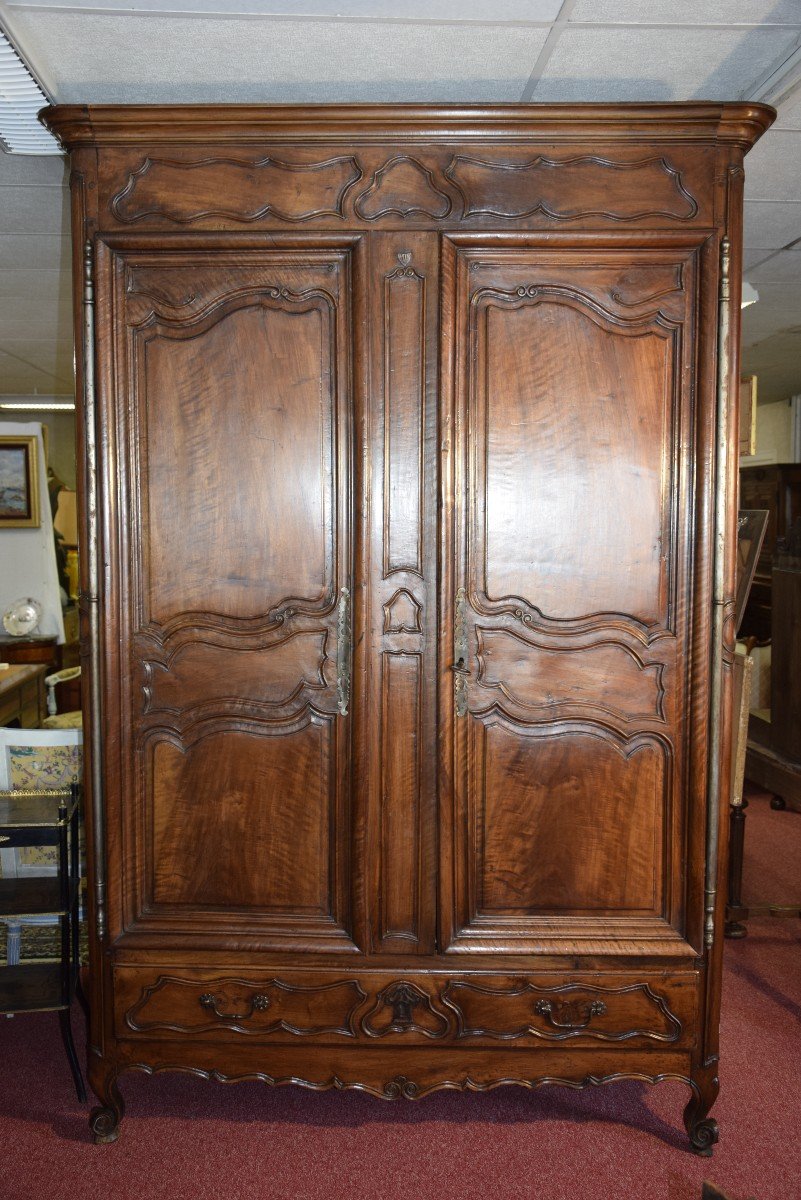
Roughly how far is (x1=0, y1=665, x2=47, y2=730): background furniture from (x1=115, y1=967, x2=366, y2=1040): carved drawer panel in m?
2.91

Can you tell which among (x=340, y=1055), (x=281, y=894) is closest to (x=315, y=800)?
(x=281, y=894)

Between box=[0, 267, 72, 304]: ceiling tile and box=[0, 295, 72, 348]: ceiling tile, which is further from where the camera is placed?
box=[0, 295, 72, 348]: ceiling tile

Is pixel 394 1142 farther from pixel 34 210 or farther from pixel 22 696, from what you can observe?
pixel 22 696

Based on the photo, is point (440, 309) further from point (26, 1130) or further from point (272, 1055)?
point (26, 1130)

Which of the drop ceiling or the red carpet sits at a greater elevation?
the drop ceiling

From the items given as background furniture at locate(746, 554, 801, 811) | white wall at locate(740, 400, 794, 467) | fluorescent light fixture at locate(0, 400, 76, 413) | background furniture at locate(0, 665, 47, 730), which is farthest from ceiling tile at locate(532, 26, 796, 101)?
fluorescent light fixture at locate(0, 400, 76, 413)

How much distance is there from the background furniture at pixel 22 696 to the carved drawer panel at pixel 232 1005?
2.91 meters

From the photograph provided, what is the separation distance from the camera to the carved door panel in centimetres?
211

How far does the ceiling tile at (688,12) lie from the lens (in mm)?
1817

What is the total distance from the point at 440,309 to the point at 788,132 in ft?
3.77

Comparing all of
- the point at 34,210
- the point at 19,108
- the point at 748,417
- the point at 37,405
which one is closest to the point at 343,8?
the point at 19,108

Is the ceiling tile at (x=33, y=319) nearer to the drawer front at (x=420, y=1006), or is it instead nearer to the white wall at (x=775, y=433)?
the drawer front at (x=420, y=1006)

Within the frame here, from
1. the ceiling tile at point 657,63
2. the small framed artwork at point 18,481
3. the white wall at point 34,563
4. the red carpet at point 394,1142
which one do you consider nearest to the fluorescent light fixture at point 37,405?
the white wall at point 34,563

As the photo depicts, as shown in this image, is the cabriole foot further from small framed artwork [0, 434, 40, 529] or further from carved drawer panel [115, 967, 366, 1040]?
small framed artwork [0, 434, 40, 529]
